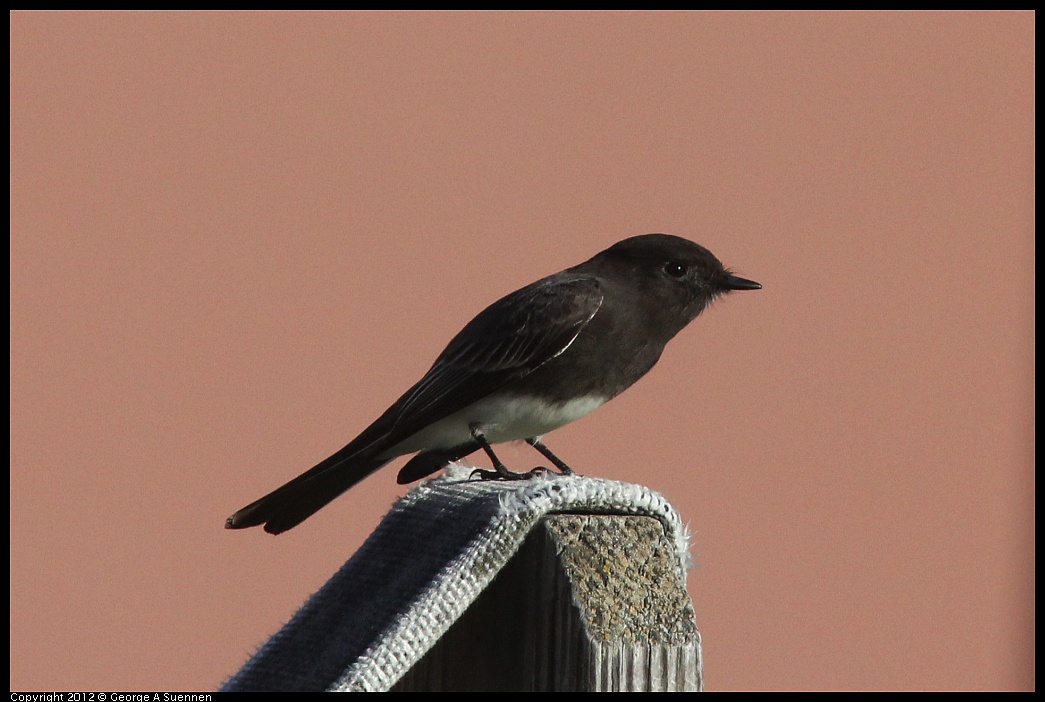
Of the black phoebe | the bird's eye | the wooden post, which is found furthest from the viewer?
the bird's eye

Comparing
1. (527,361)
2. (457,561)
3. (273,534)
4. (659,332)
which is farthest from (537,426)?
(457,561)

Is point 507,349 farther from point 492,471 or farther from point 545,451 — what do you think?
point 492,471

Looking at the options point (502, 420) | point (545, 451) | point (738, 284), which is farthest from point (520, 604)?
point (738, 284)

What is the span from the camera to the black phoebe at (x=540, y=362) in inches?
152

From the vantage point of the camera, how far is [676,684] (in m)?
2.16

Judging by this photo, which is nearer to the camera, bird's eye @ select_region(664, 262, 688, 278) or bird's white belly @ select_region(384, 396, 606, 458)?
bird's white belly @ select_region(384, 396, 606, 458)

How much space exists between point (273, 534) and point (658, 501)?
4.50ft

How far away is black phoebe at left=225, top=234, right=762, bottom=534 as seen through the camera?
3.85m

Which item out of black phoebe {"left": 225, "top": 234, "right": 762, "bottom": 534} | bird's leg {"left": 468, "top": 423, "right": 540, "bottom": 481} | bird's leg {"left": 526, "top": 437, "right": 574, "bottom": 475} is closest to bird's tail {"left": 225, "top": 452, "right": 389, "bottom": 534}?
black phoebe {"left": 225, "top": 234, "right": 762, "bottom": 534}

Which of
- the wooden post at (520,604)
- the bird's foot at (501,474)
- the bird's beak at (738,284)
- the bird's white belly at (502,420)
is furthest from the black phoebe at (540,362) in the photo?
the wooden post at (520,604)

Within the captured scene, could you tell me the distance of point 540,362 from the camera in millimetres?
3867

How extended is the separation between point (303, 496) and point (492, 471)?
55cm

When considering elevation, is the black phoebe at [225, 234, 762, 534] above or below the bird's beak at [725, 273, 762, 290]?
below

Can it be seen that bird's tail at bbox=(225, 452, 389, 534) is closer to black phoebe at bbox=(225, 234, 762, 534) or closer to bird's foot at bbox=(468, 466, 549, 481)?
black phoebe at bbox=(225, 234, 762, 534)
